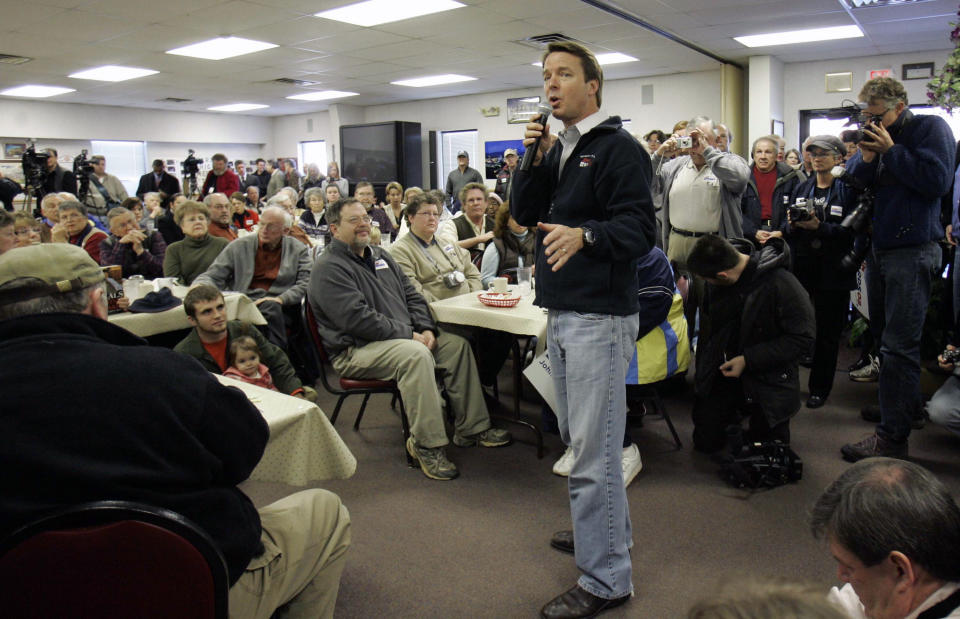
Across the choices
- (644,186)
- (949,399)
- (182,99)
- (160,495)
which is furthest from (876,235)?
(182,99)

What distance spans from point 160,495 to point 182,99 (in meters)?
12.4

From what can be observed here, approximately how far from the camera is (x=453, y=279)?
12.2ft

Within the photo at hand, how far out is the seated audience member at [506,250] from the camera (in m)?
4.04

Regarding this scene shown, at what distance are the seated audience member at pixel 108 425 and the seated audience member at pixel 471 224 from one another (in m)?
3.44

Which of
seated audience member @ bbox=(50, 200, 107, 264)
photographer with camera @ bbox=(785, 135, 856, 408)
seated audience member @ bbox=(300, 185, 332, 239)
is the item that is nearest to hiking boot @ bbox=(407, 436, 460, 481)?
photographer with camera @ bbox=(785, 135, 856, 408)

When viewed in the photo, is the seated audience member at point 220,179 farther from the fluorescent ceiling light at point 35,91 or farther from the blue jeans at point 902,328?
the blue jeans at point 902,328

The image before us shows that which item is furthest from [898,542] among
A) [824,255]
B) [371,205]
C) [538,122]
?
[371,205]

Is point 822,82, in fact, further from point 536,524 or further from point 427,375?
point 536,524

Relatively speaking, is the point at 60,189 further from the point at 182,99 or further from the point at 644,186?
the point at 644,186

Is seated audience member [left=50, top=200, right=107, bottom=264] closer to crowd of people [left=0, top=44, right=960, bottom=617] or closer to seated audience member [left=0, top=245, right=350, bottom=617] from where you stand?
crowd of people [left=0, top=44, right=960, bottom=617]

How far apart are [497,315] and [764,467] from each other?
128 cm

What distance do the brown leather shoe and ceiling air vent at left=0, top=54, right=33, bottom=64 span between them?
8580 mm

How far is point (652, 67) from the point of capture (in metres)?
9.41

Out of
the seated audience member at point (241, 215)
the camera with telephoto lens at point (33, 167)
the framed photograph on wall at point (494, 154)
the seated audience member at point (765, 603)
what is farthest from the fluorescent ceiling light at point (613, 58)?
the seated audience member at point (765, 603)
